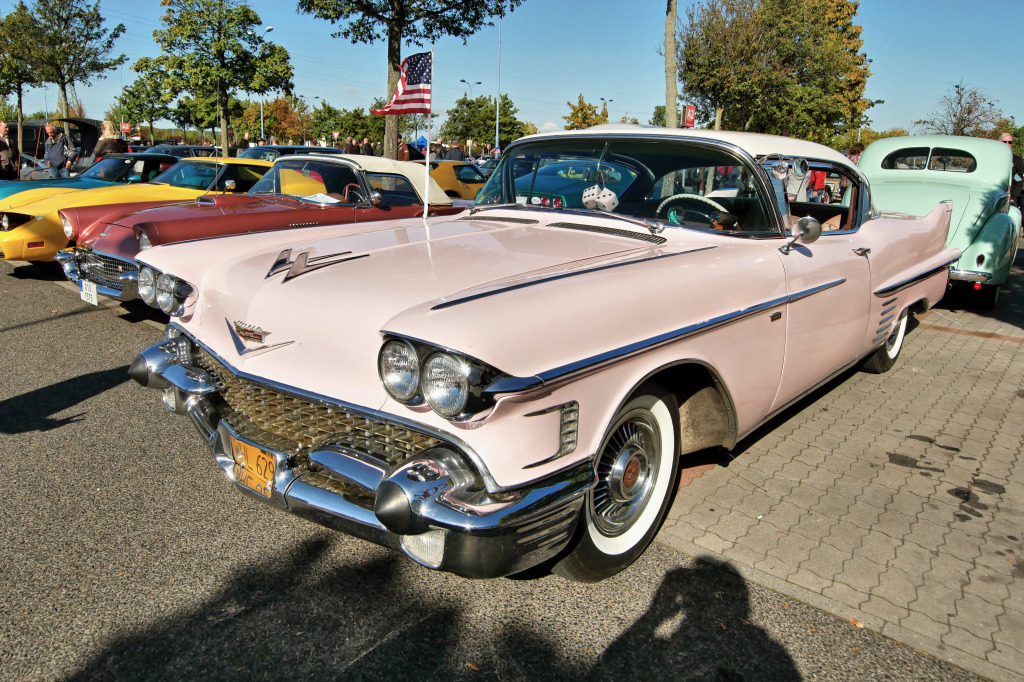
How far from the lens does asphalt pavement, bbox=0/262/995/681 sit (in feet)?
7.02

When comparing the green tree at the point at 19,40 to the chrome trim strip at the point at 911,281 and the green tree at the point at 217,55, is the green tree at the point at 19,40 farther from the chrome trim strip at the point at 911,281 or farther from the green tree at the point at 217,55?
the chrome trim strip at the point at 911,281

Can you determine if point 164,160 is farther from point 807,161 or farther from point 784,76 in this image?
point 784,76

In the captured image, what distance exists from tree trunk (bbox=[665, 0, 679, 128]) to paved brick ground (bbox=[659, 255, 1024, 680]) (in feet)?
17.2

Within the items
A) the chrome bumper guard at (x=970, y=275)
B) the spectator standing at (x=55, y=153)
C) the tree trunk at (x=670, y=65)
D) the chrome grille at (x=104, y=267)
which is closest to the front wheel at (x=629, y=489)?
the chrome grille at (x=104, y=267)

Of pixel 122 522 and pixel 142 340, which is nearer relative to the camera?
pixel 122 522

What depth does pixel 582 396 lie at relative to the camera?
2.15 meters

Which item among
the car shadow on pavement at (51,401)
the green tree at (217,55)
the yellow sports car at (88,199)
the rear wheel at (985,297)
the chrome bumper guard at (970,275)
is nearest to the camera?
the car shadow on pavement at (51,401)

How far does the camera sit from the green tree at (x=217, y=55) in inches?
922

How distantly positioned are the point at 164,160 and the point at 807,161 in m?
9.21

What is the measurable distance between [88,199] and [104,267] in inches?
85.3

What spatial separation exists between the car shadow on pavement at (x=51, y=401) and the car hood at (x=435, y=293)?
1.29 meters

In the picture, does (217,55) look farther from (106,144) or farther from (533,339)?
(533,339)

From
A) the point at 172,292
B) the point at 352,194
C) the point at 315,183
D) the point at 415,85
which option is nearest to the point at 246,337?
the point at 172,292

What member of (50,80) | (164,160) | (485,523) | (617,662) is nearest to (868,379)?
(617,662)
